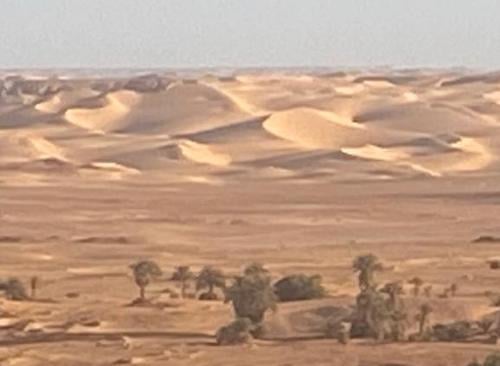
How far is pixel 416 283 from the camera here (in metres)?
33.7

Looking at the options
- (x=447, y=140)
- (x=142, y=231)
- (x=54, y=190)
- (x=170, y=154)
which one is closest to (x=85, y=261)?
(x=142, y=231)

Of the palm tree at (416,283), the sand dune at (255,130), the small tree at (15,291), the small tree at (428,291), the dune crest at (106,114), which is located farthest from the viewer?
the dune crest at (106,114)

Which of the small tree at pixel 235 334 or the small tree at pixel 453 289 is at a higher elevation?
the small tree at pixel 453 289

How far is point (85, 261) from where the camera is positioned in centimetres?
4003

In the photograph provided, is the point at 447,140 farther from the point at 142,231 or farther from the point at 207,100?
the point at 142,231

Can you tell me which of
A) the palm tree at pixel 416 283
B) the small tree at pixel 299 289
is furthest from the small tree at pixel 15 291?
the palm tree at pixel 416 283

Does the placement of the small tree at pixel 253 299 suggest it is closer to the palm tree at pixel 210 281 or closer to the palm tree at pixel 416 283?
the palm tree at pixel 416 283

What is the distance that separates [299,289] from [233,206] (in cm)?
2723

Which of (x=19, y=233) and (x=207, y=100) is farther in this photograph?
(x=207, y=100)

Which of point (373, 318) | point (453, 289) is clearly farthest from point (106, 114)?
point (373, 318)

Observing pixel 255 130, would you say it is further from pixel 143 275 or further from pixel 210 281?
pixel 143 275

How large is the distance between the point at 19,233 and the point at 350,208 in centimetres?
1353

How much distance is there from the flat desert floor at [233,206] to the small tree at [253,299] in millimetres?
448

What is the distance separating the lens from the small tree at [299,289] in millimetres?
31031
